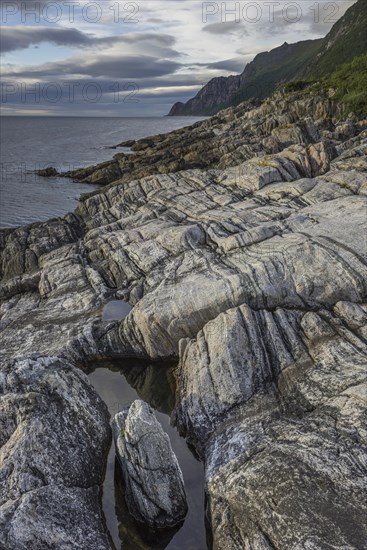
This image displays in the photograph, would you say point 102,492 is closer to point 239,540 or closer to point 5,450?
point 5,450

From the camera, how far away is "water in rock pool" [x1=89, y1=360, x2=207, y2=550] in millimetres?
15461

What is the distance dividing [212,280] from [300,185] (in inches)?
630

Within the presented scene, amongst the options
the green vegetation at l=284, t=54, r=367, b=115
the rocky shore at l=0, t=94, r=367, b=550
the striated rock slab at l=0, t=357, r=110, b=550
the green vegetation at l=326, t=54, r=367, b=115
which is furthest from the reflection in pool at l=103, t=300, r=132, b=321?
the green vegetation at l=326, t=54, r=367, b=115

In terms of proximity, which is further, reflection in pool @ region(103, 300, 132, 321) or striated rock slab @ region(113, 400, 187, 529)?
reflection in pool @ region(103, 300, 132, 321)

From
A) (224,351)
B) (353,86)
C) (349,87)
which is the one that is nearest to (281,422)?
(224,351)

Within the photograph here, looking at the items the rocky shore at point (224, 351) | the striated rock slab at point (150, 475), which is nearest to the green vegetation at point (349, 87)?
the rocky shore at point (224, 351)

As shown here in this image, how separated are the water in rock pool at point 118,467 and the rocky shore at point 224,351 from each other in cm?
56

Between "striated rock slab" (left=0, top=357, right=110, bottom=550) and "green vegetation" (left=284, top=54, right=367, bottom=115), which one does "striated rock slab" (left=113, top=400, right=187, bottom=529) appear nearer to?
"striated rock slab" (left=0, top=357, right=110, bottom=550)

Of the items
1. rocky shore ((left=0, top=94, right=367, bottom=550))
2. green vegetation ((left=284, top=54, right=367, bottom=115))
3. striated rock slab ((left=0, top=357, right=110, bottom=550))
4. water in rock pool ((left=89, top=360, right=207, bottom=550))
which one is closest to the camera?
striated rock slab ((left=0, top=357, right=110, bottom=550))

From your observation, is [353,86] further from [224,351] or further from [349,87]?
[224,351]

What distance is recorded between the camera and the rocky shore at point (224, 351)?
14.0 m

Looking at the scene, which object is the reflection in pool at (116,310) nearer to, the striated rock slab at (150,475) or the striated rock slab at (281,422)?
the striated rock slab at (281,422)

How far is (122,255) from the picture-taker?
3388cm

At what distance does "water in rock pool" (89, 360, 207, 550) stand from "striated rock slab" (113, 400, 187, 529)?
48 centimetres
